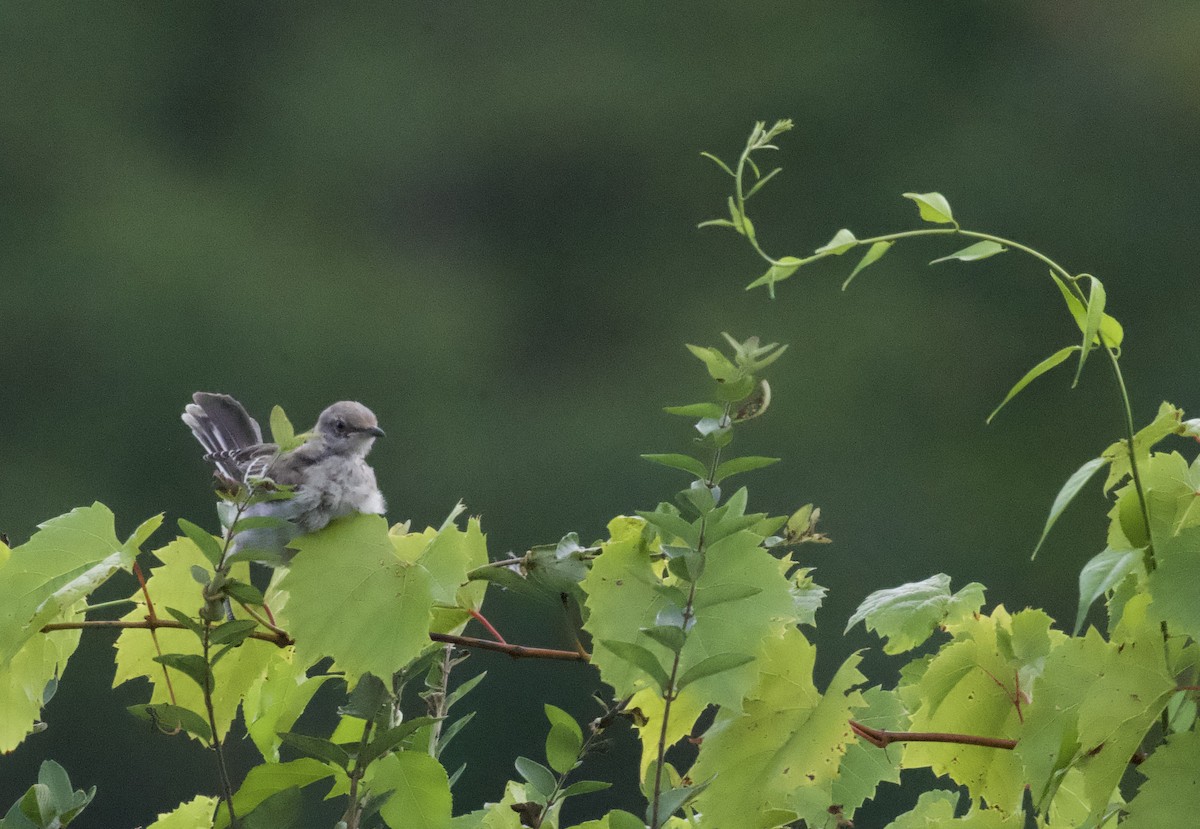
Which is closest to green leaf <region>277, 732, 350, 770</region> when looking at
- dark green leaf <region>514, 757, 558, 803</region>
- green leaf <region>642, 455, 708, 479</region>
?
dark green leaf <region>514, 757, 558, 803</region>

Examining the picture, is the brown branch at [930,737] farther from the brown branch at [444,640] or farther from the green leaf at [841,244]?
the green leaf at [841,244]

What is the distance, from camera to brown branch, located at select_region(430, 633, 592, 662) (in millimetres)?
830

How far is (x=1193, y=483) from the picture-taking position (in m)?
0.81

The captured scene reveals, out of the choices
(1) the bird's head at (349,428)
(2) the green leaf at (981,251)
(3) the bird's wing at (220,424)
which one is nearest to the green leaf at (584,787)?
(2) the green leaf at (981,251)

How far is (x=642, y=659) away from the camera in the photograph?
756 millimetres

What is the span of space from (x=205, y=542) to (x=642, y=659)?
24cm

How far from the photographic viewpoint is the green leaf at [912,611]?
0.97 metres

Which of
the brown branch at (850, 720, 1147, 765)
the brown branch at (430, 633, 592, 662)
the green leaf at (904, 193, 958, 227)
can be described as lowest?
the brown branch at (850, 720, 1147, 765)

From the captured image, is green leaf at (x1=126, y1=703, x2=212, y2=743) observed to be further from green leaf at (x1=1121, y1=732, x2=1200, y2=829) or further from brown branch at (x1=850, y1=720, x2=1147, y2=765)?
green leaf at (x1=1121, y1=732, x2=1200, y2=829)

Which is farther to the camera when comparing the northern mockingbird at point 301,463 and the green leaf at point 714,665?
the northern mockingbird at point 301,463

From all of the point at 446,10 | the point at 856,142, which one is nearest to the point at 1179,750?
the point at 856,142

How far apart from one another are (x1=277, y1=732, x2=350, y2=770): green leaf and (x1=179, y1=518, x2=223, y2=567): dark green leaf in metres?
0.10

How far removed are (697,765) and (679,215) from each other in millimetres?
9680

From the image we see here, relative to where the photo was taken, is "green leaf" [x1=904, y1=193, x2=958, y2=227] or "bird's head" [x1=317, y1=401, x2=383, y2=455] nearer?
"green leaf" [x1=904, y1=193, x2=958, y2=227]
